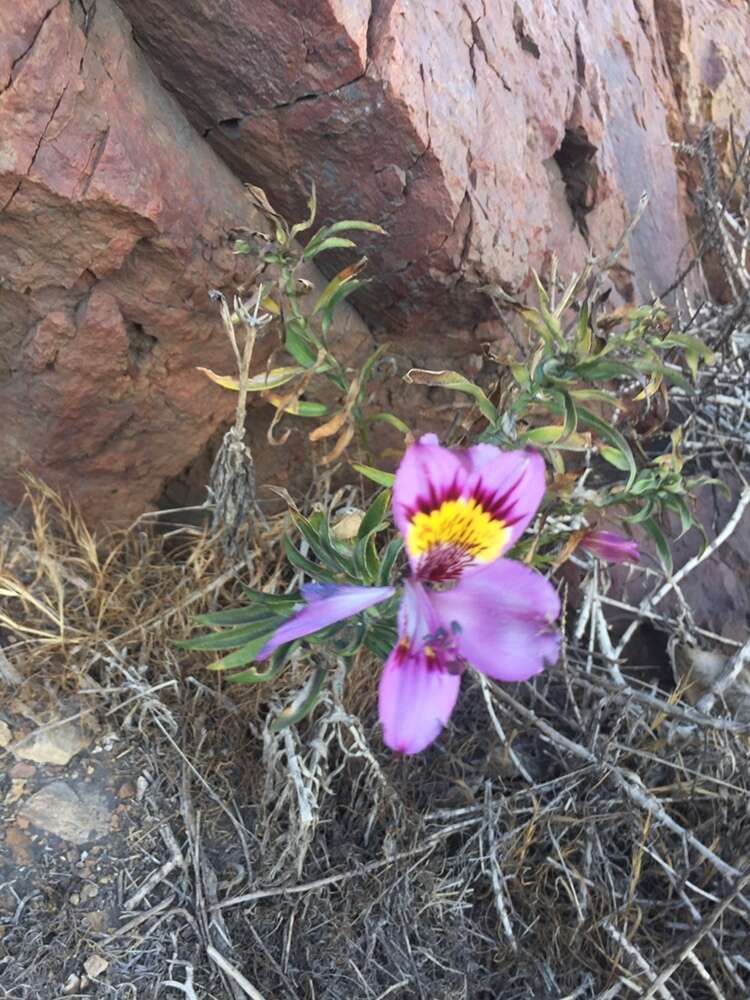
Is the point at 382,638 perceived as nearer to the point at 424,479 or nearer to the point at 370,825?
the point at 424,479

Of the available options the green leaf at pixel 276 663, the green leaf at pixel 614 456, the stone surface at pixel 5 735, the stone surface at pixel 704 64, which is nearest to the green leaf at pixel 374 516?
the green leaf at pixel 276 663

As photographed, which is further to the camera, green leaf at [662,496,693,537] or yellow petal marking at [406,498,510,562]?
green leaf at [662,496,693,537]

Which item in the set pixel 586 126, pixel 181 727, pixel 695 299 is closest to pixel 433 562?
pixel 181 727

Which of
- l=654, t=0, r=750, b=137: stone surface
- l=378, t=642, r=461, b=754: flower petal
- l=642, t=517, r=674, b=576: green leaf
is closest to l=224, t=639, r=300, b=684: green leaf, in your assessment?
l=378, t=642, r=461, b=754: flower petal

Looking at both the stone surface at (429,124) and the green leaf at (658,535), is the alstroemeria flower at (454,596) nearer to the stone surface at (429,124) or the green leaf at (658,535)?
the green leaf at (658,535)

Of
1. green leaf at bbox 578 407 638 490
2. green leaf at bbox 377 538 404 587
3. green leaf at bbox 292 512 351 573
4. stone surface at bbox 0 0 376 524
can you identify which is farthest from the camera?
green leaf at bbox 578 407 638 490

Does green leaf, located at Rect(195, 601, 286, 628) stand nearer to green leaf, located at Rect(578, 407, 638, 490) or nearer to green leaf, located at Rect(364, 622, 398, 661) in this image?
green leaf, located at Rect(364, 622, 398, 661)

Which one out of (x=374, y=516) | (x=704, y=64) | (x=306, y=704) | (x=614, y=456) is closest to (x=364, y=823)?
(x=306, y=704)

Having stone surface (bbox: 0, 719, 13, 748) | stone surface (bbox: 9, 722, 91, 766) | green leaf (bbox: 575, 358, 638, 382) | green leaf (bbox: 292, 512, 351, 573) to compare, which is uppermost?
green leaf (bbox: 575, 358, 638, 382)
